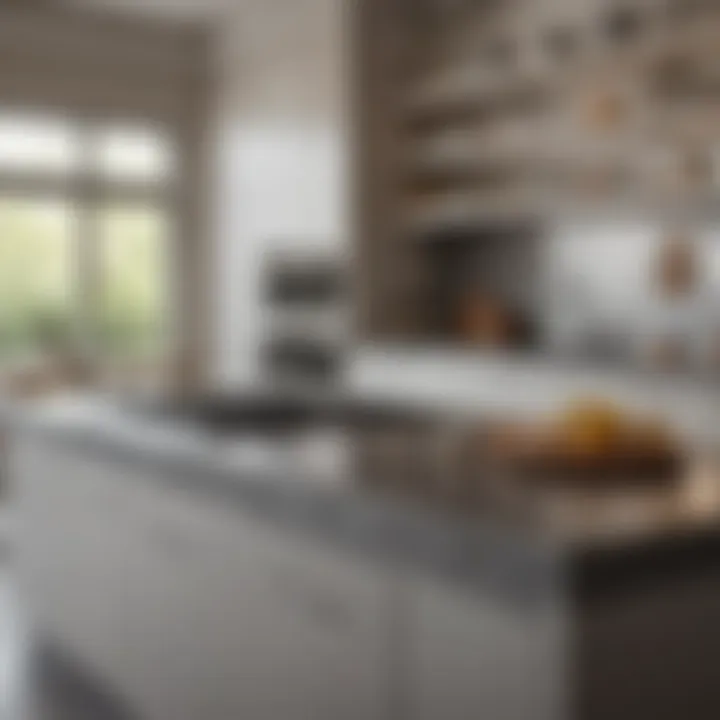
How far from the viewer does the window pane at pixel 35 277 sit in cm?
698

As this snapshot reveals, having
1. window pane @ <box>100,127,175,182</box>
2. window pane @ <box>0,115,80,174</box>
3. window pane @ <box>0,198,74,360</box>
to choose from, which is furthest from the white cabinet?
window pane @ <box>100,127,175,182</box>

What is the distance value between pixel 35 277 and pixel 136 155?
3.36 ft

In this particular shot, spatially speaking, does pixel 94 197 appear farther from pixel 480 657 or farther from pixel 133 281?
pixel 480 657

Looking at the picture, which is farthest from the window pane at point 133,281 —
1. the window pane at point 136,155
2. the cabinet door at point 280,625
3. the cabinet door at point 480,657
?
the cabinet door at point 480,657

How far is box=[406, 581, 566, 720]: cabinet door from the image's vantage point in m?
1.57

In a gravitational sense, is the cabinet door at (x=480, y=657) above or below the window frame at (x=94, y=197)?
below

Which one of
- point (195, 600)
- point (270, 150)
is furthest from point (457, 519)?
point (270, 150)

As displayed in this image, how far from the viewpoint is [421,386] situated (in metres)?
5.52

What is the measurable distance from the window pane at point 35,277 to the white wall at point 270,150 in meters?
0.95

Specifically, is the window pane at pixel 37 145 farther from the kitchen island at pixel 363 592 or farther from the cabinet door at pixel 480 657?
the cabinet door at pixel 480 657

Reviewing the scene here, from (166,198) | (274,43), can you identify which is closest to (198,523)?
(274,43)

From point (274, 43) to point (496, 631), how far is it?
5546mm

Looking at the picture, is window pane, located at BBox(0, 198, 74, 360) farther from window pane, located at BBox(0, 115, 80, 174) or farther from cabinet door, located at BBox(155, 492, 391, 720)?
cabinet door, located at BBox(155, 492, 391, 720)

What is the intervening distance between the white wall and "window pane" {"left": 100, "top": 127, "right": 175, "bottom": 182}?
36 centimetres
